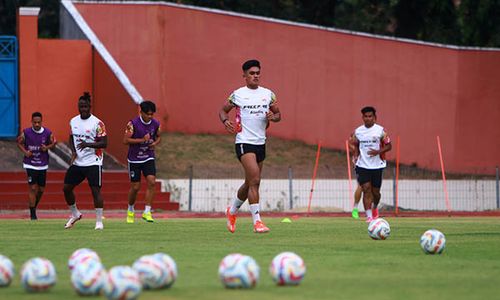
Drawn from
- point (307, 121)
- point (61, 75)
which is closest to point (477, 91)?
point (307, 121)

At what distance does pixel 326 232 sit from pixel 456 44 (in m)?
28.9

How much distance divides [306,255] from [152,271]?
414 centimetres

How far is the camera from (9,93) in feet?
127

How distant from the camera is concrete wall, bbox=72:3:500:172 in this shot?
41688mm

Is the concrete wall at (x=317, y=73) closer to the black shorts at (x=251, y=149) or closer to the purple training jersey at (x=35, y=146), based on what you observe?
the purple training jersey at (x=35, y=146)

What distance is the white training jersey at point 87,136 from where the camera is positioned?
20219 mm

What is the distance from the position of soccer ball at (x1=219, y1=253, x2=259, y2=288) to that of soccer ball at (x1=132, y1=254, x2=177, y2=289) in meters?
0.50

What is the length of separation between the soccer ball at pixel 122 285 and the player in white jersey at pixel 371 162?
13999 mm

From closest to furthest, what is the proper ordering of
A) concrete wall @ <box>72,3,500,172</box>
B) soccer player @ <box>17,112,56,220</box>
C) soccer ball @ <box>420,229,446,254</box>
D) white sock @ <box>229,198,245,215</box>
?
soccer ball @ <box>420,229,446,254</box> < white sock @ <box>229,198,245,215</box> < soccer player @ <box>17,112,56,220</box> < concrete wall @ <box>72,3,500,172</box>

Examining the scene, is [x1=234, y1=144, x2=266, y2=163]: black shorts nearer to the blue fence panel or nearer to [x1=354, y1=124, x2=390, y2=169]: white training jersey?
[x1=354, y1=124, x2=390, y2=169]: white training jersey

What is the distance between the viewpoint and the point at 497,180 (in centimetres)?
3347

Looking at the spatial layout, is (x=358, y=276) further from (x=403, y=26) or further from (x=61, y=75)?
(x=403, y=26)

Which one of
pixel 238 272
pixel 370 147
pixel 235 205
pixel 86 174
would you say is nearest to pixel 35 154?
pixel 86 174

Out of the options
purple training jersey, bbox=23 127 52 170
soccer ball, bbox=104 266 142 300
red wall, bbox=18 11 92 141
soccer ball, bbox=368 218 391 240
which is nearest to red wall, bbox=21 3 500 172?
red wall, bbox=18 11 92 141
